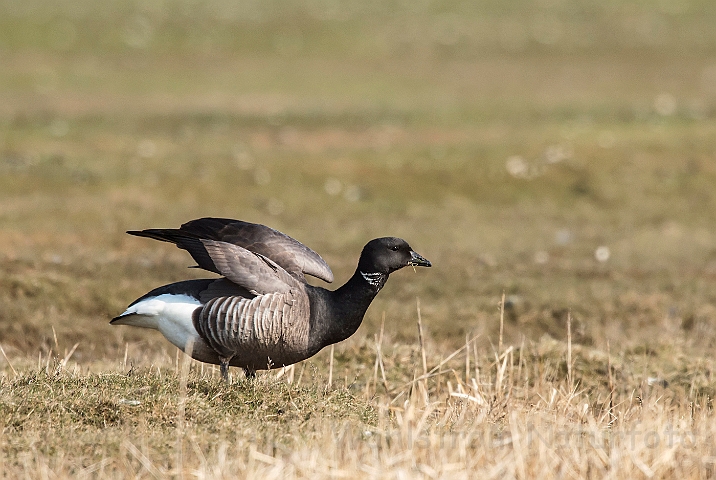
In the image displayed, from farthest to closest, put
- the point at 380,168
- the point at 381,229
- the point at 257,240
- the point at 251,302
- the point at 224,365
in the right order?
the point at 380,168
the point at 381,229
the point at 257,240
the point at 224,365
the point at 251,302

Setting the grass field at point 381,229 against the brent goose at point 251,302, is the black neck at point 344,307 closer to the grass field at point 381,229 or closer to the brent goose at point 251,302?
the brent goose at point 251,302

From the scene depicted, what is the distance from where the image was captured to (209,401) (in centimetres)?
720

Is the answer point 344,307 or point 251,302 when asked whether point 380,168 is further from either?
point 251,302

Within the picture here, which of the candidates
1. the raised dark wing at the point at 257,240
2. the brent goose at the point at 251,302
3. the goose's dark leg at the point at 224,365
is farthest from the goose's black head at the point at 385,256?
the goose's dark leg at the point at 224,365

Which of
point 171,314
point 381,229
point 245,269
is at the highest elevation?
point 381,229

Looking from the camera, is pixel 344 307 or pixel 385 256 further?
pixel 385 256

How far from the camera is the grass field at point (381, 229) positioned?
6.48 metres

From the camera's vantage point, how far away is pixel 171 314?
8383 millimetres

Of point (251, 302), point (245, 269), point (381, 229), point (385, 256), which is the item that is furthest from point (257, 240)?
point (381, 229)

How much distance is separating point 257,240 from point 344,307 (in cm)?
101

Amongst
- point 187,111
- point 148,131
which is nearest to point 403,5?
point 187,111

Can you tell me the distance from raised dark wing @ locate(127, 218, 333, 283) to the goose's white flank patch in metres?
0.47

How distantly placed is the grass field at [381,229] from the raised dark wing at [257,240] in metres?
0.95

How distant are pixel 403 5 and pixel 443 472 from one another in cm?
5317
